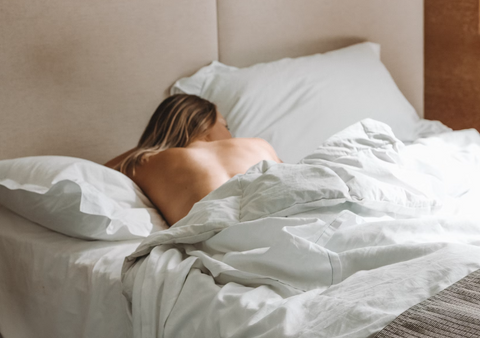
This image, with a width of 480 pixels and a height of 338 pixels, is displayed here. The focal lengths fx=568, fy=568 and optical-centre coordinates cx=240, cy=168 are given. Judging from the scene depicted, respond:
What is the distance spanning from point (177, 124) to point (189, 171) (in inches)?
10.6

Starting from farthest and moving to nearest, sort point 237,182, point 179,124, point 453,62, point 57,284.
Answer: point 453,62 < point 179,124 < point 57,284 < point 237,182

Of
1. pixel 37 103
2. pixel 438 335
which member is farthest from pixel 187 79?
pixel 438 335

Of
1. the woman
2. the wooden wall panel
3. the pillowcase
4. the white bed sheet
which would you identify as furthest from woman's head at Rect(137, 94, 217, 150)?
the wooden wall panel

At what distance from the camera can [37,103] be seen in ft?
6.15

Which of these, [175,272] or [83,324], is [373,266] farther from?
A: [83,324]

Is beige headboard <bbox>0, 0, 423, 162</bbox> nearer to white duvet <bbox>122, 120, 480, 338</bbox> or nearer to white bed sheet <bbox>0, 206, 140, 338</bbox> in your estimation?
white bed sheet <bbox>0, 206, 140, 338</bbox>

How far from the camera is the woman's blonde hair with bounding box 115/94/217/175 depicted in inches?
68.5

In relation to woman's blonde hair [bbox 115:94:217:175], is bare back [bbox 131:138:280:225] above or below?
below

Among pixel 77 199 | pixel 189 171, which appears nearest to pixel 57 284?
pixel 77 199

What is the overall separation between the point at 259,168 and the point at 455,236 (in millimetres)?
447

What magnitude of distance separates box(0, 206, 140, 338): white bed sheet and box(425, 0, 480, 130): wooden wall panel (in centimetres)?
187

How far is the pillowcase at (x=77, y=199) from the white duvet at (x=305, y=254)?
0.23 meters

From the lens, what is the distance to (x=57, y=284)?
1355 millimetres

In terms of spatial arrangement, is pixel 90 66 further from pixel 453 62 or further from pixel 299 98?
pixel 453 62
